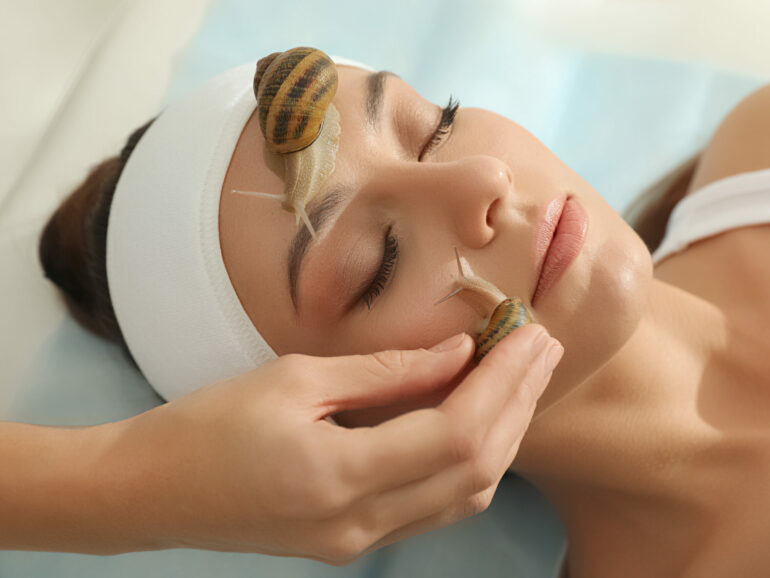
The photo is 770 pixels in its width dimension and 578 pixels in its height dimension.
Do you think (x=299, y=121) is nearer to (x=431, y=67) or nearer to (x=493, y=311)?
(x=493, y=311)

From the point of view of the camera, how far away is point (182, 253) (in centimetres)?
137

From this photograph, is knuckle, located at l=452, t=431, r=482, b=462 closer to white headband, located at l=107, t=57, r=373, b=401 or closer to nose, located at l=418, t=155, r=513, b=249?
nose, located at l=418, t=155, r=513, b=249

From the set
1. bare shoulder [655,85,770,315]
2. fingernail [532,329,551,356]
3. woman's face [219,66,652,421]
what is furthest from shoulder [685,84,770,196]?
fingernail [532,329,551,356]

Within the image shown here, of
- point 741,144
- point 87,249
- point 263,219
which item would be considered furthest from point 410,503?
point 741,144

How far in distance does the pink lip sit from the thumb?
245mm

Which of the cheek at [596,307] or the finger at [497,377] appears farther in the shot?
the cheek at [596,307]

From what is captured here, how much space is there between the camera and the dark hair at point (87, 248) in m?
1.66

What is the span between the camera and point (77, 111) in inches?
85.7

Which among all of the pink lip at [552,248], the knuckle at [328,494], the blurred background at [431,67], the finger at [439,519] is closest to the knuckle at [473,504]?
the finger at [439,519]

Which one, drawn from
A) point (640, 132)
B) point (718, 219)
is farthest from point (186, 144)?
point (640, 132)

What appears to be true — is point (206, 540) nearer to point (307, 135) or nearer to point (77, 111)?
point (307, 135)

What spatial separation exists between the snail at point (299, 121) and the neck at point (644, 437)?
76cm

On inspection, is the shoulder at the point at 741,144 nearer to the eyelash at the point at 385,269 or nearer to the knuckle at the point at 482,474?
the eyelash at the point at 385,269

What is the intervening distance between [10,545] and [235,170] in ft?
2.67
